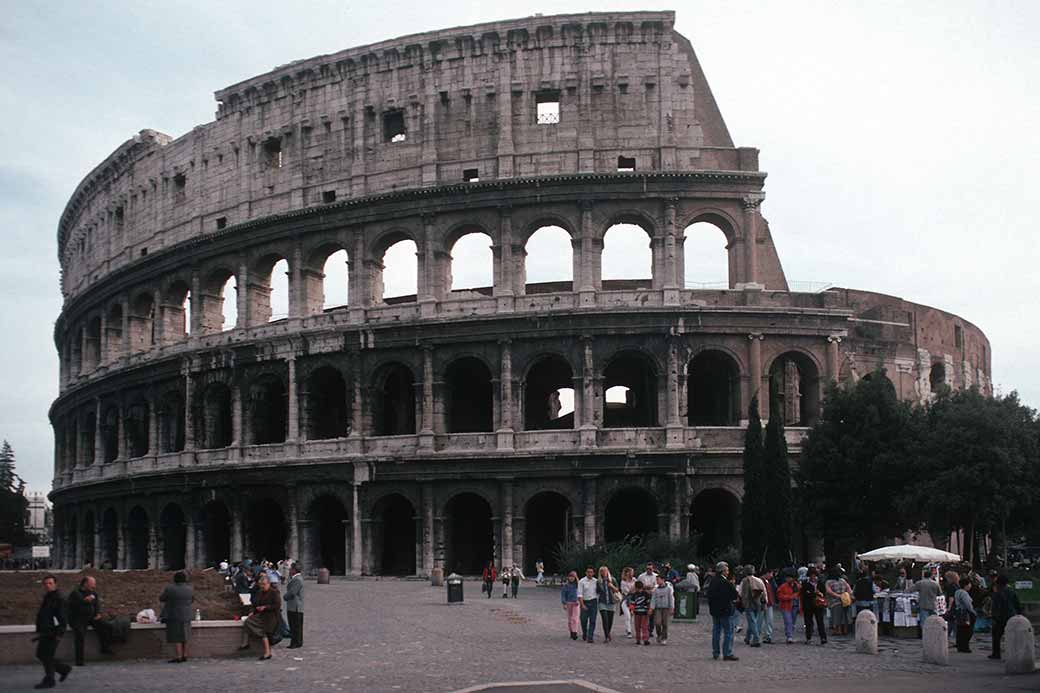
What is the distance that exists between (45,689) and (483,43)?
27.9 meters

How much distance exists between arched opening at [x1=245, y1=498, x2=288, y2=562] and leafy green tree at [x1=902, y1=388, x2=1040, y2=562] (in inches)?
801

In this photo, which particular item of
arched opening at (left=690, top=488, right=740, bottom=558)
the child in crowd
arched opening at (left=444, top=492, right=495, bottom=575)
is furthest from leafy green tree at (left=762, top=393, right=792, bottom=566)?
arched opening at (left=444, top=492, right=495, bottom=575)

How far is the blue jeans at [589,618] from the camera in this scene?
61.9 feet

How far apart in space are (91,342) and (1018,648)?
42812 millimetres

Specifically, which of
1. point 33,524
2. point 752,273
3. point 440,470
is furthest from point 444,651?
point 33,524

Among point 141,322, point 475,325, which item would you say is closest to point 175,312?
point 141,322

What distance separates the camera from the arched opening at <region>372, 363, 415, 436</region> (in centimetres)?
3789

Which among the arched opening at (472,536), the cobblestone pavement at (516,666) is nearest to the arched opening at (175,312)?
the arched opening at (472,536)

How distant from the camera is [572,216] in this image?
3666 centimetres

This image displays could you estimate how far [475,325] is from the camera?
36.1 m

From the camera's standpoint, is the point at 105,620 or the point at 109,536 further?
the point at 109,536

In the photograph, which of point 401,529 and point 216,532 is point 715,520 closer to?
point 401,529

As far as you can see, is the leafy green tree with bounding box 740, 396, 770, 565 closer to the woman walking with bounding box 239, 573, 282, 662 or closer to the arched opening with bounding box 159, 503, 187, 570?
the woman walking with bounding box 239, 573, 282, 662

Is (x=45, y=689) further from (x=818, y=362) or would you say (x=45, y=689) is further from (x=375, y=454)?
(x=818, y=362)
